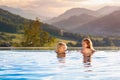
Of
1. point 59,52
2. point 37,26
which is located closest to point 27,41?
point 37,26

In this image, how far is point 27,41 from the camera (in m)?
97.2

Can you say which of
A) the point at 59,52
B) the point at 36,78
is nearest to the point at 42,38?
the point at 59,52

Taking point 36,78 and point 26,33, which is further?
point 26,33

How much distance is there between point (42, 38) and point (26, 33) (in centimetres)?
531

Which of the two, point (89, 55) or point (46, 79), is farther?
point (89, 55)

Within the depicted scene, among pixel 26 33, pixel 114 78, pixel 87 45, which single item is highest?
pixel 26 33

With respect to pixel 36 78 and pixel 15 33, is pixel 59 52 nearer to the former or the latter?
pixel 36 78

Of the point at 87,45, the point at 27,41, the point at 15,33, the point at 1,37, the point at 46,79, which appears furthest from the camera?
the point at 15,33

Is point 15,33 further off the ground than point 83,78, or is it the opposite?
point 15,33

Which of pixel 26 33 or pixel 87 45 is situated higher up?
pixel 26 33

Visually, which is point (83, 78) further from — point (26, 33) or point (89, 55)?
point (26, 33)

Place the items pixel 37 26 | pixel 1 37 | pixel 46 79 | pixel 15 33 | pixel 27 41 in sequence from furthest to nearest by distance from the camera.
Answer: pixel 15 33 → pixel 1 37 → pixel 37 26 → pixel 27 41 → pixel 46 79

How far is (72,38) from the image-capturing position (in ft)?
627

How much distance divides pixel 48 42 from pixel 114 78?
87.1 m
